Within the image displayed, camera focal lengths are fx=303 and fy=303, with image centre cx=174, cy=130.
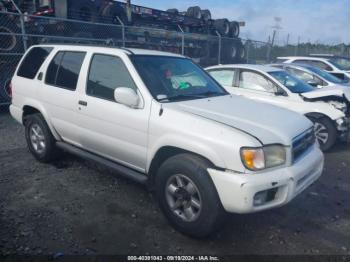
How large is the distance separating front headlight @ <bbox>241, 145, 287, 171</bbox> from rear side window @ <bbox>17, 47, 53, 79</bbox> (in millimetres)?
3545

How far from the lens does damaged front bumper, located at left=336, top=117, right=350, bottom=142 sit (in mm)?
5926

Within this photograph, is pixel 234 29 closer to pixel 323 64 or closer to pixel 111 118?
pixel 323 64

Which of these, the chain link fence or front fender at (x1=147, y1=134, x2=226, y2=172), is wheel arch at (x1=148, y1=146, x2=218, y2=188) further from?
the chain link fence

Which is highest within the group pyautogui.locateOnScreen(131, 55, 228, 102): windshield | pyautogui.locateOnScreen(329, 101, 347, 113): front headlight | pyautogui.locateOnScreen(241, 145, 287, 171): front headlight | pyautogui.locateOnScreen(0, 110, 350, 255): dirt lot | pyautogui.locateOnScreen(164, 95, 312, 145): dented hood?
pyautogui.locateOnScreen(131, 55, 228, 102): windshield

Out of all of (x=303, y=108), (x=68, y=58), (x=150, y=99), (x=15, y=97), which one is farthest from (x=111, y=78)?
(x=303, y=108)

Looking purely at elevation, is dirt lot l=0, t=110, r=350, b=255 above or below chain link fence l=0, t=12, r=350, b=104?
below

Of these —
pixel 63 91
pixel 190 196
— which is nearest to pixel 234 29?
pixel 63 91

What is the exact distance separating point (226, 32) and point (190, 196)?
17218 mm

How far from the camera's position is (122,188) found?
414 cm

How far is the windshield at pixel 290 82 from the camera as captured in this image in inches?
252

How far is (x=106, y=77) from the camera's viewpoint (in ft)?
12.3

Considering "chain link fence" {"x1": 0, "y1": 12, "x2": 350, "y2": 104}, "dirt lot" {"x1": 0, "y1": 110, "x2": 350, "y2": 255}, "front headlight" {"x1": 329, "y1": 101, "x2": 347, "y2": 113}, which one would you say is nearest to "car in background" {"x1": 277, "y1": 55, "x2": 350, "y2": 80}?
"chain link fence" {"x1": 0, "y1": 12, "x2": 350, "y2": 104}

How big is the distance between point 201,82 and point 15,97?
3171mm

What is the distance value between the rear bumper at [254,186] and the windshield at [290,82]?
384 centimetres
